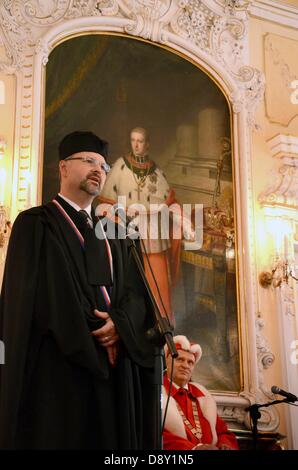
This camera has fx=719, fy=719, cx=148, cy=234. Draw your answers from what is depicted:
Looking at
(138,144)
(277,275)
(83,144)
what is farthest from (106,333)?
(277,275)

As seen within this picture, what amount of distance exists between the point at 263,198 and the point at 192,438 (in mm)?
2750

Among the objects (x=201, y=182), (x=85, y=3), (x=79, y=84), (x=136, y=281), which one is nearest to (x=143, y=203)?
(x=201, y=182)

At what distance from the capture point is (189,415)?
5871mm

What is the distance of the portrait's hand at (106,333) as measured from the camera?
3.48m

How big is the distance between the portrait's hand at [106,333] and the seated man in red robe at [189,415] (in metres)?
2.30

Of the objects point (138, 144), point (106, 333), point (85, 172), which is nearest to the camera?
point (106, 333)

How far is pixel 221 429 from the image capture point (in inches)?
236

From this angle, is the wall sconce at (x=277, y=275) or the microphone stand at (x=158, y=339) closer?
the microphone stand at (x=158, y=339)

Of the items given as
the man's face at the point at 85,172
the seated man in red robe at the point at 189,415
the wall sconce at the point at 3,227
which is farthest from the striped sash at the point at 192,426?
the man's face at the point at 85,172

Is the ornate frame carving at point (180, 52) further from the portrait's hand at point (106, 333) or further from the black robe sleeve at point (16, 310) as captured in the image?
the portrait's hand at point (106, 333)

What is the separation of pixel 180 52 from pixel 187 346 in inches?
121

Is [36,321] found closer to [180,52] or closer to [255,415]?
[255,415]

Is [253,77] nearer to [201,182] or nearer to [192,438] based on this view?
[201,182]
